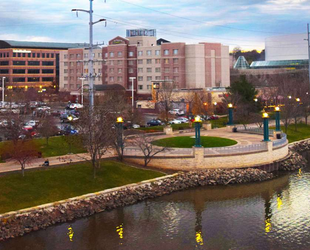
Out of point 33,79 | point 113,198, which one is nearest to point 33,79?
point 33,79

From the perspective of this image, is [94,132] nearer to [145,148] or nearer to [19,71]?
[145,148]

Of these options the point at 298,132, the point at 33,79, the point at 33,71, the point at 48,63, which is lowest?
the point at 298,132

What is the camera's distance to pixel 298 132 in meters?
57.0

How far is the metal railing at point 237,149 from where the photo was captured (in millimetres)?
35438

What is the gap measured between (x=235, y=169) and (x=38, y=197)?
1614 centimetres

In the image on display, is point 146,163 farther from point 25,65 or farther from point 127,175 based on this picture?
point 25,65

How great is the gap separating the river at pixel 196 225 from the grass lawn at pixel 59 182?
239 centimetres

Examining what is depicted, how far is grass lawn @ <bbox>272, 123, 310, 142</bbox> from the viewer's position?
5313 cm

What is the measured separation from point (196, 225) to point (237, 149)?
42.7 feet

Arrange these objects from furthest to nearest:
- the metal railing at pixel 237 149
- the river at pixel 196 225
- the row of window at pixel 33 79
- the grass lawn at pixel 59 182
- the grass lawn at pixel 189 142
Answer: the row of window at pixel 33 79
the grass lawn at pixel 189 142
the metal railing at pixel 237 149
the grass lawn at pixel 59 182
the river at pixel 196 225

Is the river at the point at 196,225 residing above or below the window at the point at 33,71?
below

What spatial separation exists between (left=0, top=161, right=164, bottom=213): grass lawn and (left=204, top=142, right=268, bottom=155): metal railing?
570 cm

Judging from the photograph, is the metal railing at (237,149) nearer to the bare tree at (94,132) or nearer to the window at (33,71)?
the bare tree at (94,132)

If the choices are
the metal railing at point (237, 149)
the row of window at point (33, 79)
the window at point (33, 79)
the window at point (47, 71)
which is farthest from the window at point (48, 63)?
the metal railing at point (237, 149)
